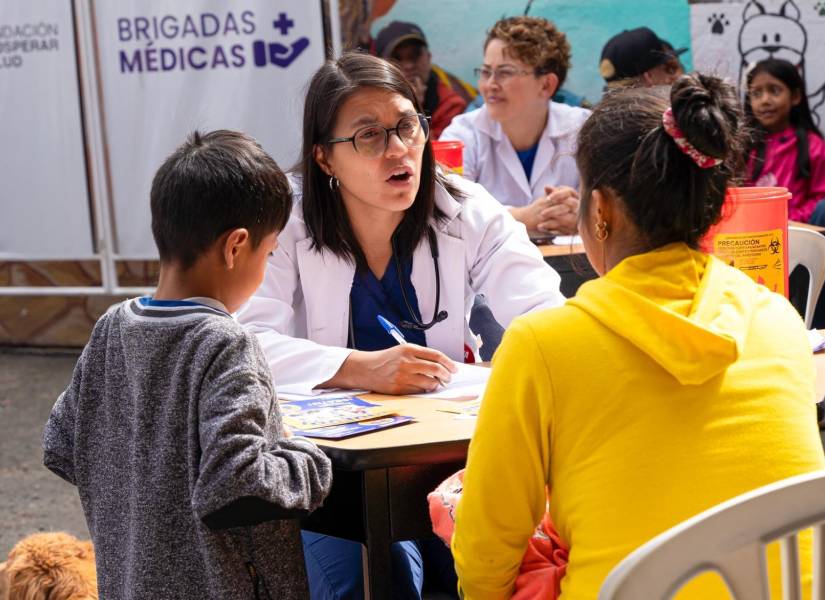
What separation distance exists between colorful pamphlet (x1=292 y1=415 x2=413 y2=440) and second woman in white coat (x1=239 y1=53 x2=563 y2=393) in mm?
530

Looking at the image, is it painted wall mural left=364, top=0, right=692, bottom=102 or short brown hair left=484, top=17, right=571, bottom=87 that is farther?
painted wall mural left=364, top=0, right=692, bottom=102

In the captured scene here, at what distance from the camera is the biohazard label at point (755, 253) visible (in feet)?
8.11

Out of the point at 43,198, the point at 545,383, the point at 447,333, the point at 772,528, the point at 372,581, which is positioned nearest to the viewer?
the point at 772,528

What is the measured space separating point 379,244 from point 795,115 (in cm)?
332

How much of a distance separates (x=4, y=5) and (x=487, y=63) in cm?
271

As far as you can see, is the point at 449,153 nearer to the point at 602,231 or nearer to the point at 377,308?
the point at 377,308

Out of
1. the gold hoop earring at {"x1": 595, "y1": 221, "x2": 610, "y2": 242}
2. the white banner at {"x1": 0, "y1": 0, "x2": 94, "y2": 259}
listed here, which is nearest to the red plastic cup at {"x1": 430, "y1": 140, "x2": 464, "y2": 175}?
the gold hoop earring at {"x1": 595, "y1": 221, "x2": 610, "y2": 242}

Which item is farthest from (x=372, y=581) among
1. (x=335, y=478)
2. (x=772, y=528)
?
(x=772, y=528)

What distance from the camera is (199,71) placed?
18.9 feet

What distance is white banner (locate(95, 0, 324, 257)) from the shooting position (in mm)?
5582

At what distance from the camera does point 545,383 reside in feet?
4.77

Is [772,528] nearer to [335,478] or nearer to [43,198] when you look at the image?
[335,478]

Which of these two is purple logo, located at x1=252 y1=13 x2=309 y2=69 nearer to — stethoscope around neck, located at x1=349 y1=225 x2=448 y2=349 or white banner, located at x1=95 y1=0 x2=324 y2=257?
white banner, located at x1=95 y1=0 x2=324 y2=257

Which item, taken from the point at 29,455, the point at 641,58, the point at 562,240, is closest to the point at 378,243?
the point at 562,240
